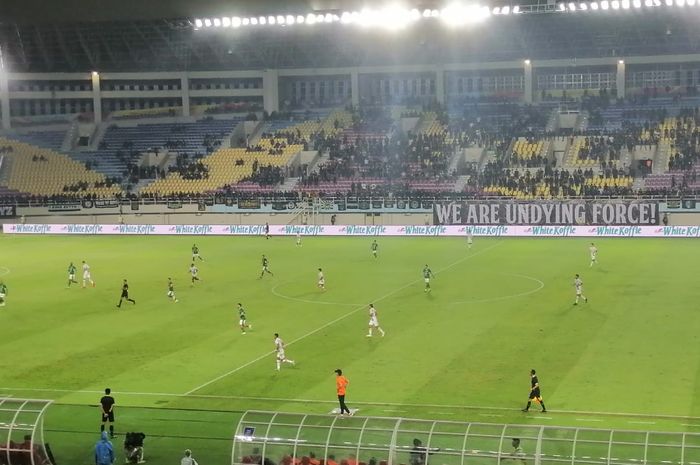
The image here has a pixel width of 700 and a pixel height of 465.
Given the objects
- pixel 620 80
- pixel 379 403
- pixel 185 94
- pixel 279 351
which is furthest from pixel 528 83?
pixel 379 403

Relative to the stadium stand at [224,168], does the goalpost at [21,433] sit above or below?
below

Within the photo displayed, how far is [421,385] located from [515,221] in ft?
143

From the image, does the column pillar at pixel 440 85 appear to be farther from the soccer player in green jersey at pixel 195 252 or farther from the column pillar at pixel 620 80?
the soccer player in green jersey at pixel 195 252

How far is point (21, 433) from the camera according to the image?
62.2 ft

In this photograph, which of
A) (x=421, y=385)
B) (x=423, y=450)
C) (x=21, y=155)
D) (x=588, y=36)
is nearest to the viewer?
(x=423, y=450)

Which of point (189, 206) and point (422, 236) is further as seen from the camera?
point (189, 206)

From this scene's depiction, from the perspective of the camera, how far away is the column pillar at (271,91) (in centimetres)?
10325

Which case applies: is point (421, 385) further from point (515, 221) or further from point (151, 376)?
point (515, 221)

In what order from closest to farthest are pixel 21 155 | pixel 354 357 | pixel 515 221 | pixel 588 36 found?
pixel 354 357 < pixel 515 221 < pixel 588 36 < pixel 21 155

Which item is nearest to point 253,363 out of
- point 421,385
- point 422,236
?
point 421,385

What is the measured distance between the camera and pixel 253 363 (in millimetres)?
31938

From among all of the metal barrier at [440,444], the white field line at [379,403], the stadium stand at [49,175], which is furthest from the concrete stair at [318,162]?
the metal barrier at [440,444]

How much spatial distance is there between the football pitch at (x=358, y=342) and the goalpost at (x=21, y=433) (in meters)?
2.40

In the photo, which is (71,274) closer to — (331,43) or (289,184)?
(289,184)
